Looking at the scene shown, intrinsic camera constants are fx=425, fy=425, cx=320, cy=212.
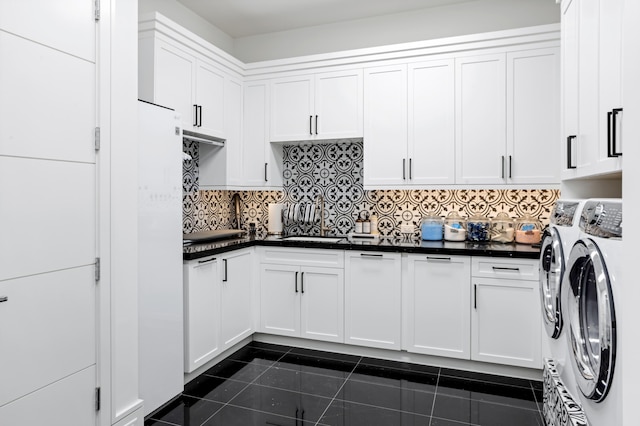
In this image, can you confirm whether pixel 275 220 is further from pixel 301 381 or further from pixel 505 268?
pixel 505 268

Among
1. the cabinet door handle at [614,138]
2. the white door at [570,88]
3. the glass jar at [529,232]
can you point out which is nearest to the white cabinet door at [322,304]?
the glass jar at [529,232]

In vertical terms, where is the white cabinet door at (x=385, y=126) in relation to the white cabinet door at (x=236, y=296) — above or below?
above

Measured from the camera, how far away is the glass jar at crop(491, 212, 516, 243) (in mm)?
3428

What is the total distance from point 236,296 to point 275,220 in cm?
94

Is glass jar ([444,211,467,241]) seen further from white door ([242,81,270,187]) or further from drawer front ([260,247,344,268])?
white door ([242,81,270,187])

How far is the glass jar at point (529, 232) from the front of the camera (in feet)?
10.9

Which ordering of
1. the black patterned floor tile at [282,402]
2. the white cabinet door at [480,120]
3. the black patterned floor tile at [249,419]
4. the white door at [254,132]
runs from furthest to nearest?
the white door at [254,132], the white cabinet door at [480,120], the black patterned floor tile at [282,402], the black patterned floor tile at [249,419]

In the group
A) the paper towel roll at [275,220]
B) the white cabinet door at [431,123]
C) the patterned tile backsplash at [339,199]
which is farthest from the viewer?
the paper towel roll at [275,220]

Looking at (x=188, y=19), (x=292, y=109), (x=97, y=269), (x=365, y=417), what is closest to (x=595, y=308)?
(x=365, y=417)

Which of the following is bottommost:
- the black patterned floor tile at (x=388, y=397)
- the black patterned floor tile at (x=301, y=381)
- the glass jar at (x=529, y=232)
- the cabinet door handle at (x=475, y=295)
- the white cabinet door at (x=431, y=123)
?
the black patterned floor tile at (x=388, y=397)

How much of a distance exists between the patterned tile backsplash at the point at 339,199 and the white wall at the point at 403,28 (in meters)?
0.96

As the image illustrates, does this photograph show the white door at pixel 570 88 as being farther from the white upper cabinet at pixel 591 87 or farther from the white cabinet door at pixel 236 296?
the white cabinet door at pixel 236 296

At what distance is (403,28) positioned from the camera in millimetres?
3820

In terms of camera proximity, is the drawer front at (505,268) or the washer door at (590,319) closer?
the washer door at (590,319)
